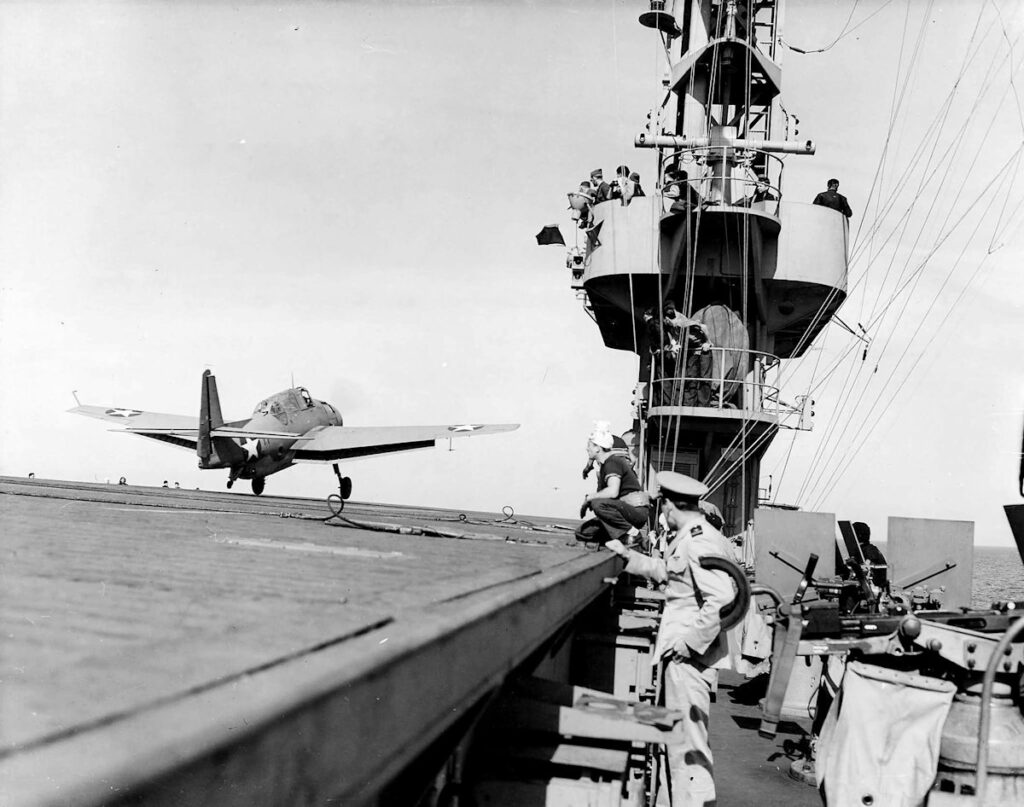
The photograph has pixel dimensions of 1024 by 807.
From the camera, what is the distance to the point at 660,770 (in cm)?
663

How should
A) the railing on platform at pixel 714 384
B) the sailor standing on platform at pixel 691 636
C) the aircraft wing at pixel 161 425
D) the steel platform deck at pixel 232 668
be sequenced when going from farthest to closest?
the aircraft wing at pixel 161 425 → the railing on platform at pixel 714 384 → the sailor standing on platform at pixel 691 636 → the steel platform deck at pixel 232 668

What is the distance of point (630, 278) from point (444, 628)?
50.2ft

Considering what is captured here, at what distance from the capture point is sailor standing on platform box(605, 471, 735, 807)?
5.02m

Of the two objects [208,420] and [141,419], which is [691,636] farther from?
[141,419]

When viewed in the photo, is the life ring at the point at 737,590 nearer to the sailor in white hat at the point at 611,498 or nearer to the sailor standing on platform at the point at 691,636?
the sailor standing on platform at the point at 691,636

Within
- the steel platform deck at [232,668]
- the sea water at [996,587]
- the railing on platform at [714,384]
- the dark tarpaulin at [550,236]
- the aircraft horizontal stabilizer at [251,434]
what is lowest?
the sea water at [996,587]

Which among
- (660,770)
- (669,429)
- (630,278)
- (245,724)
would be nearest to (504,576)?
(245,724)

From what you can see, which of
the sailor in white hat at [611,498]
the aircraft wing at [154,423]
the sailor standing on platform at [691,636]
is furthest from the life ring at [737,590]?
the aircraft wing at [154,423]

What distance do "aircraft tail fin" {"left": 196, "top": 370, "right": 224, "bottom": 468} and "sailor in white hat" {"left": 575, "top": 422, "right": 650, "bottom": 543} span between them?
12665 mm

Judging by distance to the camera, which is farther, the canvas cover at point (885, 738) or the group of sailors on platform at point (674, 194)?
the group of sailors on platform at point (674, 194)

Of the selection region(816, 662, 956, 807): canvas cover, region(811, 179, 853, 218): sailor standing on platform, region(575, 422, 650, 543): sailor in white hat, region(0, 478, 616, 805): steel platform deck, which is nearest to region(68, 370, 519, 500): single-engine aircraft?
region(811, 179, 853, 218): sailor standing on platform

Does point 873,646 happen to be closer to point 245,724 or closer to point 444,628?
point 444,628

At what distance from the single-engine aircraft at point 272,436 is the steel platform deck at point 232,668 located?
1577cm

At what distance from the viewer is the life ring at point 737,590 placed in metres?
5.03
